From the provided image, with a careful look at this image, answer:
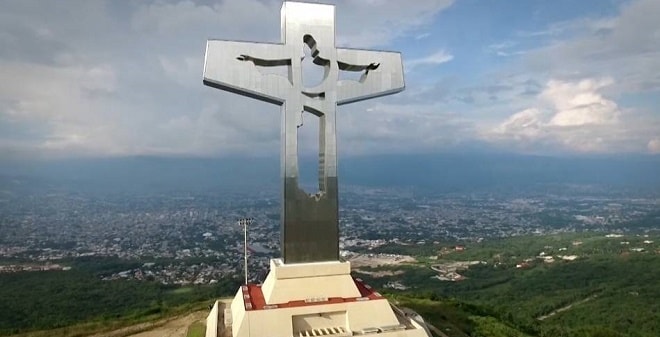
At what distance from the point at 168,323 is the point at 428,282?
23.5m

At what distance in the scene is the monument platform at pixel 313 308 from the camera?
952 cm

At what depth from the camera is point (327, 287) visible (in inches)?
409

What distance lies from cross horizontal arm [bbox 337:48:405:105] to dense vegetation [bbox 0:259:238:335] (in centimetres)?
1191

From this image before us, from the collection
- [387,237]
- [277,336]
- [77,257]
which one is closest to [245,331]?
[277,336]

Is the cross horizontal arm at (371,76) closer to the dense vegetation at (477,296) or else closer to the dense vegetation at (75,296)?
the dense vegetation at (477,296)

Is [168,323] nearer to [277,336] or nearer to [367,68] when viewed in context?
[277,336]

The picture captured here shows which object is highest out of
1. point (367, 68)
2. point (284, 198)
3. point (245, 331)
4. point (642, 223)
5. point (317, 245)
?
point (367, 68)

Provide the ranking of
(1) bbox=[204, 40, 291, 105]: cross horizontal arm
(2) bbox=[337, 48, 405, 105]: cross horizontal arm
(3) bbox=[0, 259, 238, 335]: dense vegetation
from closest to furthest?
(1) bbox=[204, 40, 291, 105]: cross horizontal arm → (2) bbox=[337, 48, 405, 105]: cross horizontal arm → (3) bbox=[0, 259, 238, 335]: dense vegetation

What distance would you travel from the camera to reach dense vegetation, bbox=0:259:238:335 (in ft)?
71.7

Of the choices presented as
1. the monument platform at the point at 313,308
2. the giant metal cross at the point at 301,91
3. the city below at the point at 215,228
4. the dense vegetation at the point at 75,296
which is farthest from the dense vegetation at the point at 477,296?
the giant metal cross at the point at 301,91

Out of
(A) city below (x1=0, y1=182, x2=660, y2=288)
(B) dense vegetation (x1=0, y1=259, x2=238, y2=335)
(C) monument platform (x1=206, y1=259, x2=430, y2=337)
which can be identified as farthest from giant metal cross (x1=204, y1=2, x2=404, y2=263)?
(A) city below (x1=0, y1=182, x2=660, y2=288)

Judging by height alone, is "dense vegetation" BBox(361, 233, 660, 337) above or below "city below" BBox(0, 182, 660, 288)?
below

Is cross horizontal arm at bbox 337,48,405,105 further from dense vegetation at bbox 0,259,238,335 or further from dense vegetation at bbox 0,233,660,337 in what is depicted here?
dense vegetation at bbox 0,259,238,335

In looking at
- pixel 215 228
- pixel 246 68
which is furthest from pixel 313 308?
pixel 215 228
